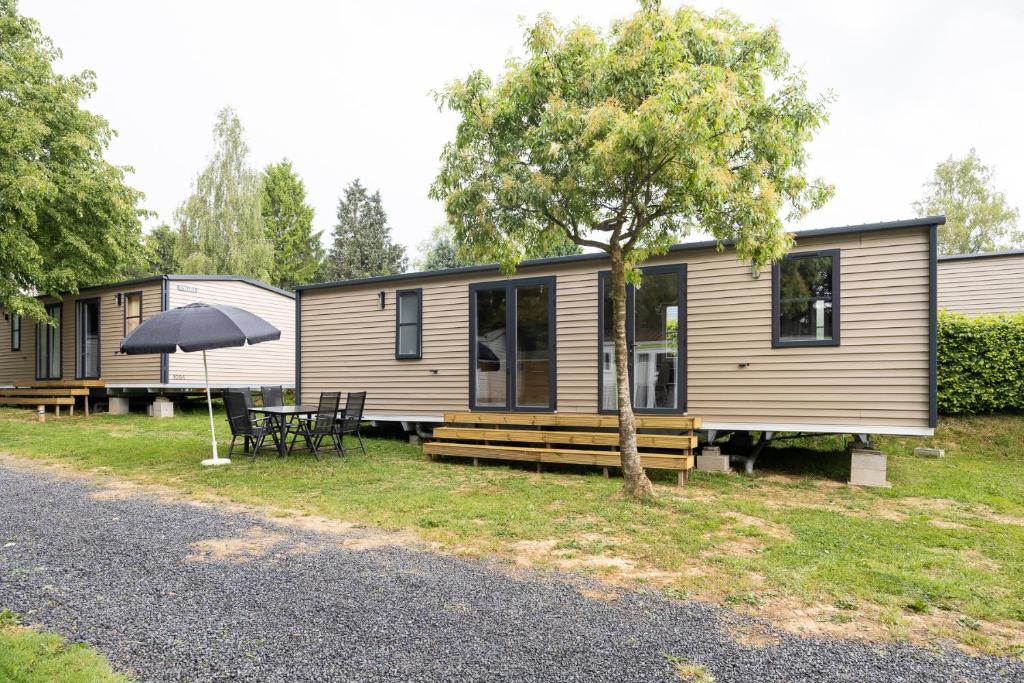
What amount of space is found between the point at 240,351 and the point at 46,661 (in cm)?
1316

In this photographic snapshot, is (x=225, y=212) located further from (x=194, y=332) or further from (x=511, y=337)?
(x=511, y=337)

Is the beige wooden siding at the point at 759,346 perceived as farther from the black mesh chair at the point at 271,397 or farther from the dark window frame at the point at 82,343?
the dark window frame at the point at 82,343

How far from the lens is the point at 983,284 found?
1154 centimetres

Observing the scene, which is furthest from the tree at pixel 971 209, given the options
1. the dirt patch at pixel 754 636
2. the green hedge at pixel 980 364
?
the dirt patch at pixel 754 636

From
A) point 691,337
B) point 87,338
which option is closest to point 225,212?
point 87,338

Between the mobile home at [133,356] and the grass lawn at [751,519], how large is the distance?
4.48 m

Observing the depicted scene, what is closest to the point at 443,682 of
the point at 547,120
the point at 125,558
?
the point at 125,558

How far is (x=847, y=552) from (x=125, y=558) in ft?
15.4

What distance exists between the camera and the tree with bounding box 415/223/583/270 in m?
6.70

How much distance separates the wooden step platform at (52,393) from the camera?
13336 millimetres

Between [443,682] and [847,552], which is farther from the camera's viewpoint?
[847,552]

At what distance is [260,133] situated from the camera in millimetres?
28094

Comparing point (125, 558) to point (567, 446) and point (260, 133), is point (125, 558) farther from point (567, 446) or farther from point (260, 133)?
point (260, 133)

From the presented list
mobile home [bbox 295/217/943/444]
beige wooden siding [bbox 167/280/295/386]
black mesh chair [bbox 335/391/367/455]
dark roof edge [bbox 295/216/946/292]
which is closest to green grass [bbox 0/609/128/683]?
black mesh chair [bbox 335/391/367/455]
